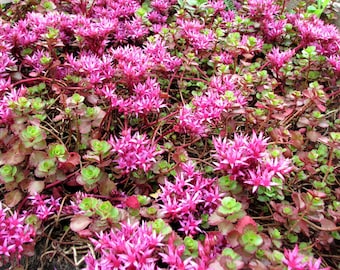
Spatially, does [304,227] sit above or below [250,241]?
below

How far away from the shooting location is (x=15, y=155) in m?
1.53

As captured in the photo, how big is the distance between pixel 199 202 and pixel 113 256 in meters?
0.42

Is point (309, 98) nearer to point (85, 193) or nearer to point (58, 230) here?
point (85, 193)

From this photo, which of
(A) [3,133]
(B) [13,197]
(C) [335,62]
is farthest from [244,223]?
(C) [335,62]

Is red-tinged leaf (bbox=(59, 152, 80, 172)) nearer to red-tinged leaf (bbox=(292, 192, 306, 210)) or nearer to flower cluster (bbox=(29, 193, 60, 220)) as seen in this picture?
flower cluster (bbox=(29, 193, 60, 220))

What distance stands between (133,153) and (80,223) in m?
0.35

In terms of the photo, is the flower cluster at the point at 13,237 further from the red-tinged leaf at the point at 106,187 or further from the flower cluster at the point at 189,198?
the flower cluster at the point at 189,198

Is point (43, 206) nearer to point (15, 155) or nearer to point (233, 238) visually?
point (15, 155)

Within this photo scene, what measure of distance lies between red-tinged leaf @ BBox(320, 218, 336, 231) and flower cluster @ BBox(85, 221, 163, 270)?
590 mm

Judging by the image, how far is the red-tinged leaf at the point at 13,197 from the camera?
1.50m

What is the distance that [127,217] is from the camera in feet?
4.50

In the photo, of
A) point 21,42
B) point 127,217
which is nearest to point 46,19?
point 21,42

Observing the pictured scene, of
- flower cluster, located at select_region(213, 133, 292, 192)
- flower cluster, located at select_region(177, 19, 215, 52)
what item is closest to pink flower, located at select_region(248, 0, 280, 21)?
flower cluster, located at select_region(177, 19, 215, 52)

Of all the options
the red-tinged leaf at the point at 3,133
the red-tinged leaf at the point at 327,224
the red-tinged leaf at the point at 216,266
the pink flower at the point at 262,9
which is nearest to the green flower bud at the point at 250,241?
the red-tinged leaf at the point at 216,266
